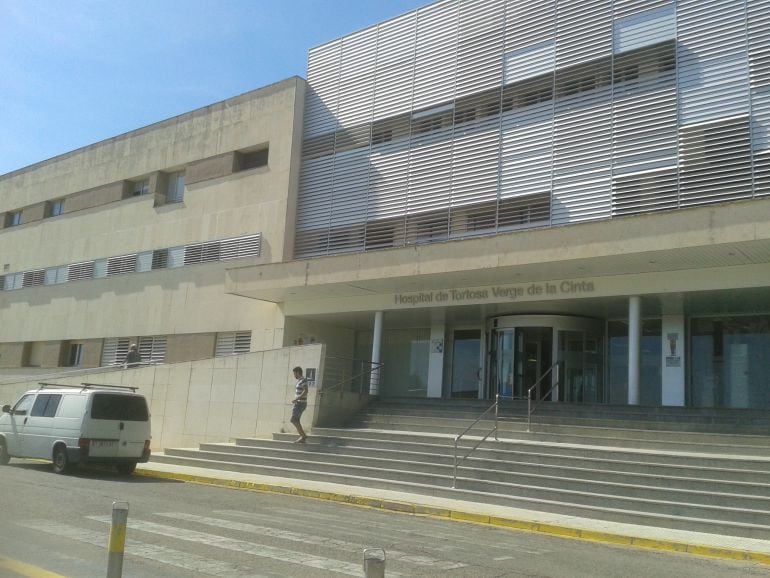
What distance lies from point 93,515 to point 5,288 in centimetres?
3019

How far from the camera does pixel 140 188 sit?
31094 mm

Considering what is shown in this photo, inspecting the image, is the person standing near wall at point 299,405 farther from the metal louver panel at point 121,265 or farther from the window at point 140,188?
the window at point 140,188

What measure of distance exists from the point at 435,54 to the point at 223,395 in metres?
12.4

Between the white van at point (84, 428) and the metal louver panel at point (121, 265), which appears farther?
the metal louver panel at point (121, 265)

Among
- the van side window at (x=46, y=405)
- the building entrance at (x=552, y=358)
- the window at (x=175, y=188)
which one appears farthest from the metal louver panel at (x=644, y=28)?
the window at (x=175, y=188)

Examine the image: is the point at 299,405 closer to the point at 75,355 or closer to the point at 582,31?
the point at 582,31

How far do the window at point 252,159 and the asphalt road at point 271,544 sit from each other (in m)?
16.3

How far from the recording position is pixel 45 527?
8734 millimetres

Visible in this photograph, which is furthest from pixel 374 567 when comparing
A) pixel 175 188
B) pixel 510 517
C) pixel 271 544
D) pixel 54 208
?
pixel 54 208

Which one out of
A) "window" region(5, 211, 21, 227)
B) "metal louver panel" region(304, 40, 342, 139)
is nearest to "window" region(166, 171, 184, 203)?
"metal louver panel" region(304, 40, 342, 139)

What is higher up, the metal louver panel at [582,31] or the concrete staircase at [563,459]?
the metal louver panel at [582,31]

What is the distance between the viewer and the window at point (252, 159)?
87.7 ft

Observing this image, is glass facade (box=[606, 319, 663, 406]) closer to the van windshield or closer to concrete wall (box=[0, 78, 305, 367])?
concrete wall (box=[0, 78, 305, 367])

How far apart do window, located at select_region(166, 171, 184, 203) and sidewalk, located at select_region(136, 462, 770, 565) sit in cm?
1559
